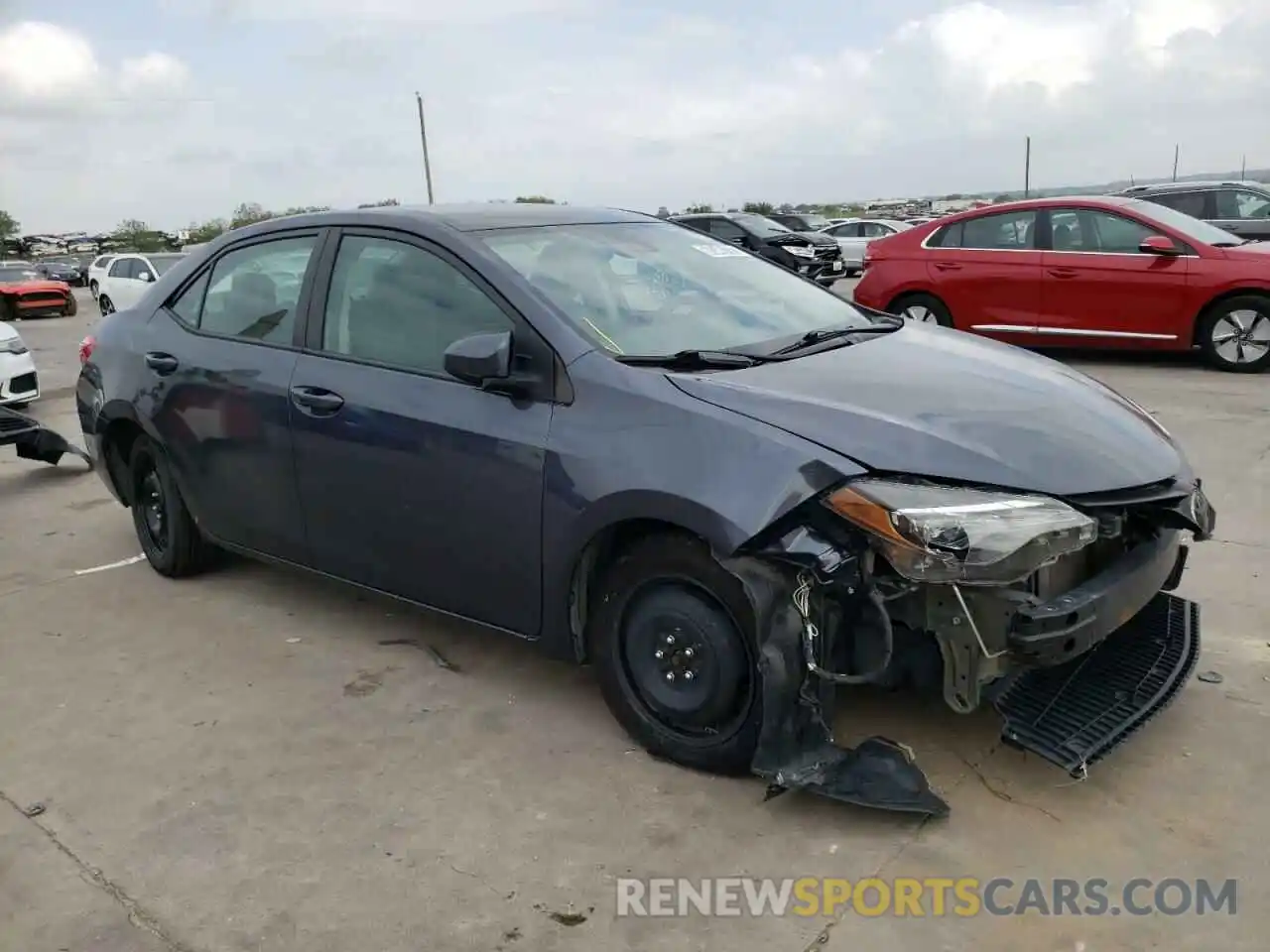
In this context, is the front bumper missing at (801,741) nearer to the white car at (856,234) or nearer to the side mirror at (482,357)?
the side mirror at (482,357)

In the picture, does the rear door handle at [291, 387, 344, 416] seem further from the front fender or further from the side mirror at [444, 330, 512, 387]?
the front fender

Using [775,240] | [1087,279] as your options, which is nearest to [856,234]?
[775,240]

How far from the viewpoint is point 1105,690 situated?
3.15m

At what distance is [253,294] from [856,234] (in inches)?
946

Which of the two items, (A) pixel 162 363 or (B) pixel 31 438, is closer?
(A) pixel 162 363

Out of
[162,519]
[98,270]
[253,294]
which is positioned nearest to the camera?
[253,294]

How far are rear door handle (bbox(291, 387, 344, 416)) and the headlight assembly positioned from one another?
188 centimetres

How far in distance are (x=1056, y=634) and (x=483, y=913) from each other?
60.9 inches

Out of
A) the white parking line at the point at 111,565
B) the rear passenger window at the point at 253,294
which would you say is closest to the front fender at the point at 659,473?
the rear passenger window at the point at 253,294

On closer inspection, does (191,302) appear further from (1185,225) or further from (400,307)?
(1185,225)

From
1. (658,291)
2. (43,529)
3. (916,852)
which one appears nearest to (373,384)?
(658,291)

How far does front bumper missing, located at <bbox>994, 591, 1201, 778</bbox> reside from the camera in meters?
2.91

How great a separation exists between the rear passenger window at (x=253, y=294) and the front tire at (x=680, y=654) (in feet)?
5.85

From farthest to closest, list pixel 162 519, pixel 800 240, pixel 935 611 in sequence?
pixel 800 240 < pixel 162 519 < pixel 935 611
